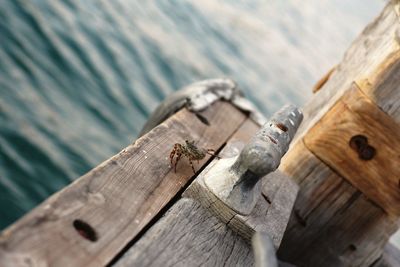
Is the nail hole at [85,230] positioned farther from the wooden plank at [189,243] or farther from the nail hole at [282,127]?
the nail hole at [282,127]

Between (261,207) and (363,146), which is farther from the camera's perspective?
(363,146)

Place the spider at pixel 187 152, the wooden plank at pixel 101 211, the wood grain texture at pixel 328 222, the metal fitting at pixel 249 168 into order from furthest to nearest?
1. the wood grain texture at pixel 328 222
2. the spider at pixel 187 152
3. the metal fitting at pixel 249 168
4. the wooden plank at pixel 101 211

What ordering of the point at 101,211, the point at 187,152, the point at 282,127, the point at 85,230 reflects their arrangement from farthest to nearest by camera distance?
1. the point at 187,152
2. the point at 282,127
3. the point at 101,211
4. the point at 85,230

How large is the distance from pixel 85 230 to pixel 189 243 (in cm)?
43

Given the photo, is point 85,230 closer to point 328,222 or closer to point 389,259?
point 328,222

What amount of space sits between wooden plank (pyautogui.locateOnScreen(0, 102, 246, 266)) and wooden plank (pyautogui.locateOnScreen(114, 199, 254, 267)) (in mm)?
66

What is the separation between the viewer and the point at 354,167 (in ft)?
9.34

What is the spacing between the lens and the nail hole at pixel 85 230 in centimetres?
169

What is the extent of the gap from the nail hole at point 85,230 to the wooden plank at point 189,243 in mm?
134

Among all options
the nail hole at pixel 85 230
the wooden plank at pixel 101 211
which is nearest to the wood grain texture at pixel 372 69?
the wooden plank at pixel 101 211

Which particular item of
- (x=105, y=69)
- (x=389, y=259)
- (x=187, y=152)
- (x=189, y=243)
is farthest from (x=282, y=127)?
(x=105, y=69)

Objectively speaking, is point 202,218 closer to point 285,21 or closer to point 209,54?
point 209,54

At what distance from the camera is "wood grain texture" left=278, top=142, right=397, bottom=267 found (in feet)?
9.57

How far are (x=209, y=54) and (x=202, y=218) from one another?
9.89 metres
